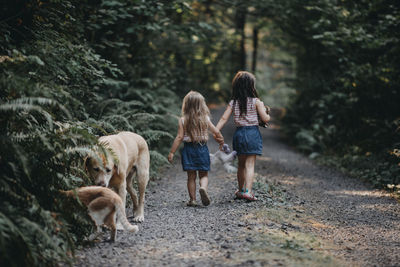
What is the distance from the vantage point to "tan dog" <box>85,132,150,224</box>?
4898mm

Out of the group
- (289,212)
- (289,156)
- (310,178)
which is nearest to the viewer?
(289,212)

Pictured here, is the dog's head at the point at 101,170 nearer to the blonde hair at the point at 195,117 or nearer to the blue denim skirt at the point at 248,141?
the blonde hair at the point at 195,117

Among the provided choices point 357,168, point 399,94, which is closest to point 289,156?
point 357,168

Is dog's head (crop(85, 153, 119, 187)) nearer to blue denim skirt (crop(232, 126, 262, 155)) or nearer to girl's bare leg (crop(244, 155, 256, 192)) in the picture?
blue denim skirt (crop(232, 126, 262, 155))

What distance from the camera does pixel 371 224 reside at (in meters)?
6.16

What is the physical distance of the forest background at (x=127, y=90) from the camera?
3805 millimetres

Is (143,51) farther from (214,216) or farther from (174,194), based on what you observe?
(214,216)

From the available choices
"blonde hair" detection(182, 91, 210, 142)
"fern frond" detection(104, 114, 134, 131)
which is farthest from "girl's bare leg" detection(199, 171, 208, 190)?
"fern frond" detection(104, 114, 134, 131)

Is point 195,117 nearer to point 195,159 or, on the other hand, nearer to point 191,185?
point 195,159

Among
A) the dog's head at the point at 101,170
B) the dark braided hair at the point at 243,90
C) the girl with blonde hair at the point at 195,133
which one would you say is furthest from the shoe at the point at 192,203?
the dog's head at the point at 101,170

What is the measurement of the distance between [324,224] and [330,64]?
12632 millimetres

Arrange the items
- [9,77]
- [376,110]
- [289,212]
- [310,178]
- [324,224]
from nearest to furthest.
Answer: [9,77], [324,224], [289,212], [310,178], [376,110]

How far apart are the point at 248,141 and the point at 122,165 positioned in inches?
104

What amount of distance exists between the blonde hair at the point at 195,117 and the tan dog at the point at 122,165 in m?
1.05
